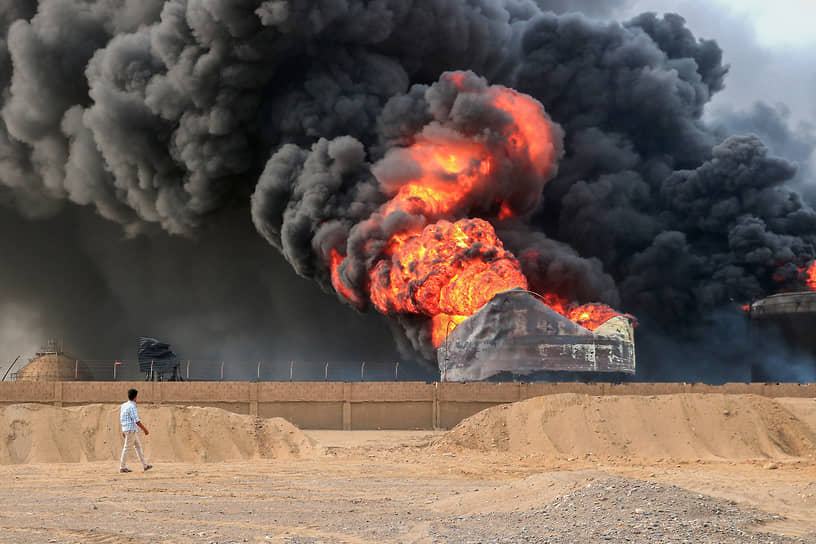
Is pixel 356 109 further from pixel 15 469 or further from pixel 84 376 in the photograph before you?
pixel 15 469

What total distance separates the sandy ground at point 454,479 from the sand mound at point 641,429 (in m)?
0.06

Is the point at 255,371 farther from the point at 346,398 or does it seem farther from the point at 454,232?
the point at 346,398

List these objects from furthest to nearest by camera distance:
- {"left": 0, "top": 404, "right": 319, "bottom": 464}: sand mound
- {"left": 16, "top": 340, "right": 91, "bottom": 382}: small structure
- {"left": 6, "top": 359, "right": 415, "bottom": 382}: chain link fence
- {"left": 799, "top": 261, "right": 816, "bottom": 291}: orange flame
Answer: {"left": 6, "top": 359, "right": 415, "bottom": 382}: chain link fence
{"left": 799, "top": 261, "right": 816, "bottom": 291}: orange flame
{"left": 16, "top": 340, "right": 91, "bottom": 382}: small structure
{"left": 0, "top": 404, "right": 319, "bottom": 464}: sand mound

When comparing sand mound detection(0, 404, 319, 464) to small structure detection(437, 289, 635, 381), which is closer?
sand mound detection(0, 404, 319, 464)

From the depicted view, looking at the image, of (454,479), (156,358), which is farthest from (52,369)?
(454,479)

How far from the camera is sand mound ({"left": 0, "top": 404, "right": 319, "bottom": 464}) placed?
2547 cm

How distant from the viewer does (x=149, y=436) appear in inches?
1018

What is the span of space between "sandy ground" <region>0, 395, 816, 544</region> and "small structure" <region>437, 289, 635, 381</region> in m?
15.3

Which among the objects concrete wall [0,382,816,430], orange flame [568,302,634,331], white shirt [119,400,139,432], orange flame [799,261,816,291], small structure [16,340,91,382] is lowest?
white shirt [119,400,139,432]

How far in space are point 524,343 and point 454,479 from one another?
29483 millimetres

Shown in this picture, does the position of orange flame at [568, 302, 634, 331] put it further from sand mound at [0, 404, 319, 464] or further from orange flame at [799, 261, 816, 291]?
sand mound at [0, 404, 319, 464]

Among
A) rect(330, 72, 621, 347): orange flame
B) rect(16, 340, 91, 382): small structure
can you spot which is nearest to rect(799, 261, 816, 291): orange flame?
rect(330, 72, 621, 347): orange flame

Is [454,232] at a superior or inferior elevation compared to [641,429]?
superior

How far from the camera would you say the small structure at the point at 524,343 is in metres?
51.0
